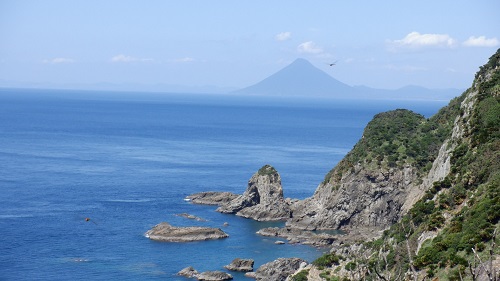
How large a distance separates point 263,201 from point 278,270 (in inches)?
1363

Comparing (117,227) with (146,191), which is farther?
(146,191)

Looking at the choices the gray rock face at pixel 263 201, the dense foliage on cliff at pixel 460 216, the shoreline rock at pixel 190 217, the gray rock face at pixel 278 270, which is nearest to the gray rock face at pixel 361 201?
the gray rock face at pixel 263 201

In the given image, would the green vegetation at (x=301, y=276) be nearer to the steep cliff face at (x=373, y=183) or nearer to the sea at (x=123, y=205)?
the sea at (x=123, y=205)

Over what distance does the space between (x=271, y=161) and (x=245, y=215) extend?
5518 cm

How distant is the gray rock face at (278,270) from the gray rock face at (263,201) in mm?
30160

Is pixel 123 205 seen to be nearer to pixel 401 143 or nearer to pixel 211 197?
pixel 211 197

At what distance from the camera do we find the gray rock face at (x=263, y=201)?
106000mm

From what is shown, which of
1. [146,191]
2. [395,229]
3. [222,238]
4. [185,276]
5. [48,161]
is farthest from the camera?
[48,161]

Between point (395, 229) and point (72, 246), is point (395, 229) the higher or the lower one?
the higher one

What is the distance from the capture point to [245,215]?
107 meters

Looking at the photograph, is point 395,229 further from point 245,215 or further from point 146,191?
point 146,191

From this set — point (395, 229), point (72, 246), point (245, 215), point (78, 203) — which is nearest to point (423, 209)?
point (395, 229)

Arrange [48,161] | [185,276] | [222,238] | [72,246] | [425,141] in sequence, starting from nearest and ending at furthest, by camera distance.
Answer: [185,276] < [72,246] < [222,238] < [425,141] < [48,161]

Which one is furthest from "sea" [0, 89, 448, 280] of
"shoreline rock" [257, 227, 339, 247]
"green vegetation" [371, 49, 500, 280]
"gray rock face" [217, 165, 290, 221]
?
"green vegetation" [371, 49, 500, 280]
